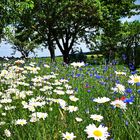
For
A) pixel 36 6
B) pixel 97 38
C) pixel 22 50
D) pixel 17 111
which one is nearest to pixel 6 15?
pixel 36 6

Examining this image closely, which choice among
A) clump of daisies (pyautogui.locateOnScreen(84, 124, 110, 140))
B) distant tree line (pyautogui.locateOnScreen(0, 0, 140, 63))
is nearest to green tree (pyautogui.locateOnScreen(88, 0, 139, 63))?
distant tree line (pyautogui.locateOnScreen(0, 0, 140, 63))

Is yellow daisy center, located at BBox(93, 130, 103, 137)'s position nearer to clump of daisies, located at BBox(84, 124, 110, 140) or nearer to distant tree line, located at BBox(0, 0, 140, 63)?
clump of daisies, located at BBox(84, 124, 110, 140)

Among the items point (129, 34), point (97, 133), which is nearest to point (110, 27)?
point (129, 34)

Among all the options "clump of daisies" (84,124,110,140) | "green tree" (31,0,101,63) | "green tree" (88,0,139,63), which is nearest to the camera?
"clump of daisies" (84,124,110,140)

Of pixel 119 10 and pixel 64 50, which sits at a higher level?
pixel 119 10

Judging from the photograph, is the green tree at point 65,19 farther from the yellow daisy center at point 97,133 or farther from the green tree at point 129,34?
the yellow daisy center at point 97,133

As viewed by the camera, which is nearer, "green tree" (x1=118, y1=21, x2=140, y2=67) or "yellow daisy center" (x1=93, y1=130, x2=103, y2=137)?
"yellow daisy center" (x1=93, y1=130, x2=103, y2=137)

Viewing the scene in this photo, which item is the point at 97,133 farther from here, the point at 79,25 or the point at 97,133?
the point at 79,25

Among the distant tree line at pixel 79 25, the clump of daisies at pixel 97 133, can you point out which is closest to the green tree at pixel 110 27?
the distant tree line at pixel 79 25

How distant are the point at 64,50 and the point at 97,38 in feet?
14.1

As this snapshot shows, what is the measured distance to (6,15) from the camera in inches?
1033

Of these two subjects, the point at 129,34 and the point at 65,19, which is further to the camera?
the point at 129,34

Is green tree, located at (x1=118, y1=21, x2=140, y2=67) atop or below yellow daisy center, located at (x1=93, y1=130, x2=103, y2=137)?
atop

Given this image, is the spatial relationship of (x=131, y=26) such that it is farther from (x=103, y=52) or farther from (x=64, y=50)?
(x=64, y=50)
